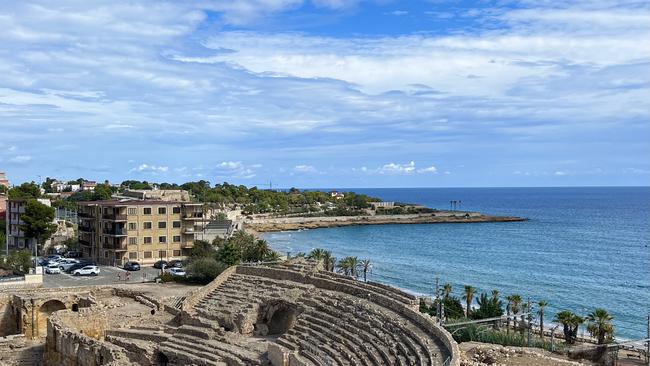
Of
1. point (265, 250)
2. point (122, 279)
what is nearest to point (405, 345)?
point (122, 279)

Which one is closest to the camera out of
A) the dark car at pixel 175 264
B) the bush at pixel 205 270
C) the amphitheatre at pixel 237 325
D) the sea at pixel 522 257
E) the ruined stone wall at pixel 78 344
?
the amphitheatre at pixel 237 325

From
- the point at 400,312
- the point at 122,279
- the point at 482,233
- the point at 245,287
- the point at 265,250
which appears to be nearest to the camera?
the point at 400,312

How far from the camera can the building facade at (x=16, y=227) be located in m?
63.3

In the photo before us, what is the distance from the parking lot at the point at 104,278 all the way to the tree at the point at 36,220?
409 inches

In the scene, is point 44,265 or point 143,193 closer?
point 44,265

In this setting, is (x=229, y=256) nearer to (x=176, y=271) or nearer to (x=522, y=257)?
(x=176, y=271)

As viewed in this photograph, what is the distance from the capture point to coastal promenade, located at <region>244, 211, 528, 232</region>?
124356 mm

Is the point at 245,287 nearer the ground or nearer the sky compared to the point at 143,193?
nearer the ground

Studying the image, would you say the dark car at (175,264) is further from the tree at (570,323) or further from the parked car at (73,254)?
the tree at (570,323)

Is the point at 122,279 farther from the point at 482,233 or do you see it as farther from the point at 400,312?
the point at 482,233

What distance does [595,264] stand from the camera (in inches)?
3083

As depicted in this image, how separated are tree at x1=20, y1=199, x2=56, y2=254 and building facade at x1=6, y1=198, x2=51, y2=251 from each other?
150 centimetres

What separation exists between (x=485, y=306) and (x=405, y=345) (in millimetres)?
19718

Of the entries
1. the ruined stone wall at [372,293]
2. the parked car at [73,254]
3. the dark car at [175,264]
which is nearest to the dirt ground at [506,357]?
the ruined stone wall at [372,293]
